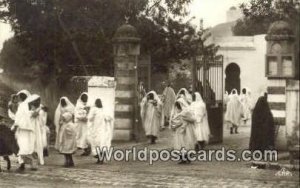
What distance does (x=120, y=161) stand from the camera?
14984 millimetres

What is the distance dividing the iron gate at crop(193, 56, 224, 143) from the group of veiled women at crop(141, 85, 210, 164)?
0.45m

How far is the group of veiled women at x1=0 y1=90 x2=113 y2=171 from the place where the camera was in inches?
526

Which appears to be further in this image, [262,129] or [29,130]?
[262,129]

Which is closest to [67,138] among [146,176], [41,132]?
[41,132]

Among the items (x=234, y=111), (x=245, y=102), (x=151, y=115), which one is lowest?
(x=151, y=115)

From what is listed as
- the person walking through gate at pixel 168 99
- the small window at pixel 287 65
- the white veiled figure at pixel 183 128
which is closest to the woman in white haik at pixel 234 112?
the person walking through gate at pixel 168 99

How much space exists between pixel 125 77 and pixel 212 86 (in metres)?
2.52

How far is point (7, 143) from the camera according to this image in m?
13.3

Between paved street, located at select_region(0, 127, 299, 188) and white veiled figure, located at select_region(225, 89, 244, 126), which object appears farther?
white veiled figure, located at select_region(225, 89, 244, 126)

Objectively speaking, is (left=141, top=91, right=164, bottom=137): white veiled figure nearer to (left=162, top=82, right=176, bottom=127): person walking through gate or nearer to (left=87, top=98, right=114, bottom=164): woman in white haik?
(left=87, top=98, right=114, bottom=164): woman in white haik

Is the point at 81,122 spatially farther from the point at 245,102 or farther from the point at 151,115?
the point at 245,102

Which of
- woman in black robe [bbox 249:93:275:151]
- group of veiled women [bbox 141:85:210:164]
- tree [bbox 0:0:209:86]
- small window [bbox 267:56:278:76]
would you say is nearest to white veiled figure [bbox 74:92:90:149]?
group of veiled women [bbox 141:85:210:164]

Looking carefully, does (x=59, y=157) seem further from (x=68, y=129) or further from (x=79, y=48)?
(x=79, y=48)

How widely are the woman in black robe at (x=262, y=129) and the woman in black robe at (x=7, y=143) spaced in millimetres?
5036
